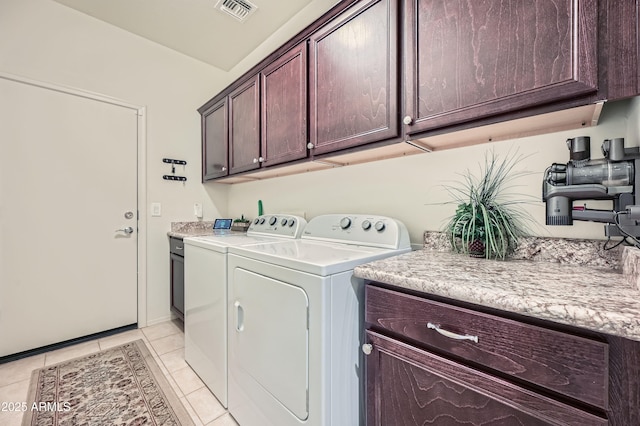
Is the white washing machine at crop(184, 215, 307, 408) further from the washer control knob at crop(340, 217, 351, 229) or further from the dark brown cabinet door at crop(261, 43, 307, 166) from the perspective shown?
the dark brown cabinet door at crop(261, 43, 307, 166)

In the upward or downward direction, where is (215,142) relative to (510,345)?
upward

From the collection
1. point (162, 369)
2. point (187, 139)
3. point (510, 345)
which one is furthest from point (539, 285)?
point (187, 139)

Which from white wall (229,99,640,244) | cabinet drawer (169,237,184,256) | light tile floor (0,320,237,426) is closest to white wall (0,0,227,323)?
cabinet drawer (169,237,184,256)

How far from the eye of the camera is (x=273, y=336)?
111 centimetres

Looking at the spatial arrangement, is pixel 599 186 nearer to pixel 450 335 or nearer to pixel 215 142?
pixel 450 335

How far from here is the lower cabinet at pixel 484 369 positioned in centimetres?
54

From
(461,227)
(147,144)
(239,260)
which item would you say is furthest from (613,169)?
(147,144)

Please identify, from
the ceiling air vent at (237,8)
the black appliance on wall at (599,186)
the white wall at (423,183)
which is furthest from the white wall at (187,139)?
the ceiling air vent at (237,8)

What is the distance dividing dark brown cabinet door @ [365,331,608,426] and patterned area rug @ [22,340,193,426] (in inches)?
44.5

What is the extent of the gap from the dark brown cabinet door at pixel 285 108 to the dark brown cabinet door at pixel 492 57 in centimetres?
67

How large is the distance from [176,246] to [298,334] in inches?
76.2

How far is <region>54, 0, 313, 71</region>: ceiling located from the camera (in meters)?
2.08

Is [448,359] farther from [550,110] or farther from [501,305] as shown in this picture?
[550,110]

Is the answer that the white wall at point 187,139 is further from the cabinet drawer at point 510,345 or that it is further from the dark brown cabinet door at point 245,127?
the cabinet drawer at point 510,345
